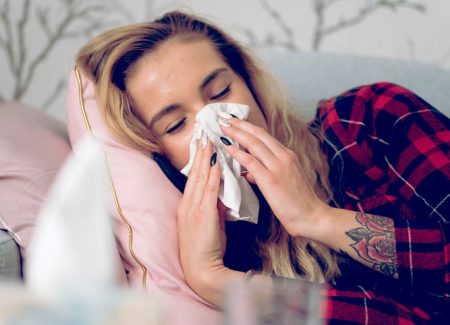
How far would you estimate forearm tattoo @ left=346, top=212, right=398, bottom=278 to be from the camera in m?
0.94

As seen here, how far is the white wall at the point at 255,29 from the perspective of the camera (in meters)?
1.64

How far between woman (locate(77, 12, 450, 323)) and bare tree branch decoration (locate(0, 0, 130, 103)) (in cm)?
73

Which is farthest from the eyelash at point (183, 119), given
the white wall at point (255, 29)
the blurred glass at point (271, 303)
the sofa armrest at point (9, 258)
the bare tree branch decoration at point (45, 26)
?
the bare tree branch decoration at point (45, 26)

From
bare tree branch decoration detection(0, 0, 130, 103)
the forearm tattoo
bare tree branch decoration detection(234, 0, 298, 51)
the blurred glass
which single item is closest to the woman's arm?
the forearm tattoo

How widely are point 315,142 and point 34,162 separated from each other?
0.53m

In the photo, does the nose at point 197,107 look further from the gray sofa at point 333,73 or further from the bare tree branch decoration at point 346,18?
the bare tree branch decoration at point 346,18

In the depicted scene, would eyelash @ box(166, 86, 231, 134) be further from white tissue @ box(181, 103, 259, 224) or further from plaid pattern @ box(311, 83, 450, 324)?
plaid pattern @ box(311, 83, 450, 324)

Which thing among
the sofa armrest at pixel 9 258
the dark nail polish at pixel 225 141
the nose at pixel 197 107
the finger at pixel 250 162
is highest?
the nose at pixel 197 107

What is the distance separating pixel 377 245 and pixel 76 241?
2.26 ft

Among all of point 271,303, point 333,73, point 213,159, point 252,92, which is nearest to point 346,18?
point 333,73

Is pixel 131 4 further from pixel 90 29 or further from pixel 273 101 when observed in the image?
pixel 273 101

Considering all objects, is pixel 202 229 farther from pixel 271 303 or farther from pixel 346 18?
pixel 346 18

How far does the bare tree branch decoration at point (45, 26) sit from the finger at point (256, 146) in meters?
0.99

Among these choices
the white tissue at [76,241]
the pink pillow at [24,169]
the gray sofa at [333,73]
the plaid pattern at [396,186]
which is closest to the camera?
the white tissue at [76,241]
